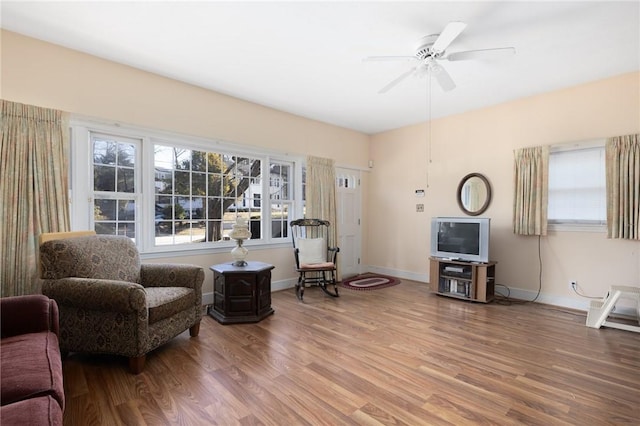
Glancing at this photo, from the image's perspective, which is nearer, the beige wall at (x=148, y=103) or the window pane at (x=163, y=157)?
the beige wall at (x=148, y=103)

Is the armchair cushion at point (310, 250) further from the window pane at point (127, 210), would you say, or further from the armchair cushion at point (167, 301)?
the window pane at point (127, 210)

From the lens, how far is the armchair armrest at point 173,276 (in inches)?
111

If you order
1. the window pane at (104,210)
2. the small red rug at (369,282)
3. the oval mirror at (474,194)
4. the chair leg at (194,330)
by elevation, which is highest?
the oval mirror at (474,194)

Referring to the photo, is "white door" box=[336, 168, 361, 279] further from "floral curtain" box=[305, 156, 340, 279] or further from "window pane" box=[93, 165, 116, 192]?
"window pane" box=[93, 165, 116, 192]

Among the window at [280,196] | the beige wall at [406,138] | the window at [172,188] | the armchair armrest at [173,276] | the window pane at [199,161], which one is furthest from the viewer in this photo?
the window at [280,196]

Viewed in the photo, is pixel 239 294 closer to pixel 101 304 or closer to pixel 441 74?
pixel 101 304

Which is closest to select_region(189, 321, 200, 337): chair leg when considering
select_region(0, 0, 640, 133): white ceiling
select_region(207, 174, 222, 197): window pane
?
select_region(207, 174, 222, 197): window pane

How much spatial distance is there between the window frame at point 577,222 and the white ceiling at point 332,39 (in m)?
0.74

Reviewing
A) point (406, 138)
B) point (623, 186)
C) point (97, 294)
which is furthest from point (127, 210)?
point (623, 186)

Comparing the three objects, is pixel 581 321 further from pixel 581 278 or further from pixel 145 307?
pixel 145 307

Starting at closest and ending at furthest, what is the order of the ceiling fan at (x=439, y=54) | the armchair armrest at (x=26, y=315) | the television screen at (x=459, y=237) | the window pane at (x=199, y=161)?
the armchair armrest at (x=26, y=315), the ceiling fan at (x=439, y=54), the window pane at (x=199, y=161), the television screen at (x=459, y=237)

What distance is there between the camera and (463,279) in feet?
13.6

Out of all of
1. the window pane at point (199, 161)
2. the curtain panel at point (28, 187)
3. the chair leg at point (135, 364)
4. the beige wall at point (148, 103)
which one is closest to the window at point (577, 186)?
the beige wall at point (148, 103)

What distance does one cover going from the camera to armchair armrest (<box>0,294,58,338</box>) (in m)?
1.73
